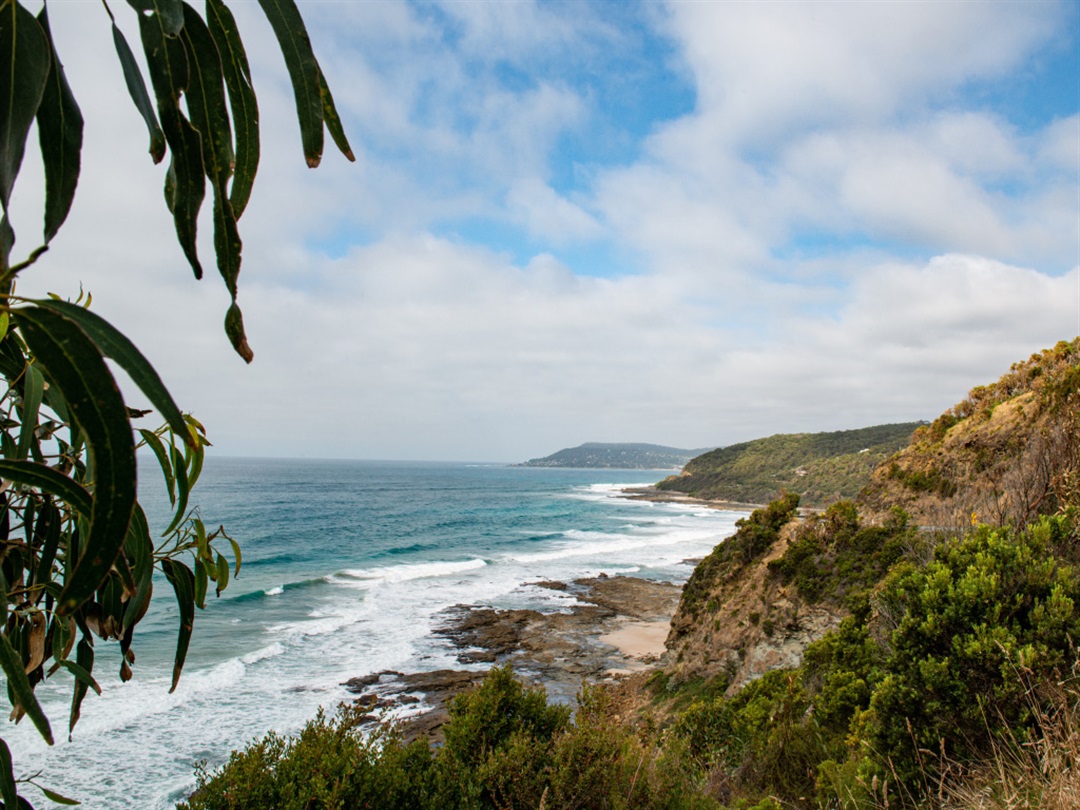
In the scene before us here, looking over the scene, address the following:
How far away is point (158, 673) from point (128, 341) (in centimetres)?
→ 1960

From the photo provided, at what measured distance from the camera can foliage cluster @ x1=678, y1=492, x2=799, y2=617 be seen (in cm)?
1347

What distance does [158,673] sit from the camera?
16.4 meters

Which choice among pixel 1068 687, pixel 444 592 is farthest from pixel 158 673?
pixel 1068 687

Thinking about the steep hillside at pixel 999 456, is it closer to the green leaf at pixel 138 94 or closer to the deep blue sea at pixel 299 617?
the green leaf at pixel 138 94

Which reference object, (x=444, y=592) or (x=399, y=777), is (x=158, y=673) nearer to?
(x=444, y=592)

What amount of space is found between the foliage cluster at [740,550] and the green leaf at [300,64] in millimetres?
13262

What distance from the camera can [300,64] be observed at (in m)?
1.17

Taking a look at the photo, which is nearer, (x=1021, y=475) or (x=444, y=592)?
(x=1021, y=475)

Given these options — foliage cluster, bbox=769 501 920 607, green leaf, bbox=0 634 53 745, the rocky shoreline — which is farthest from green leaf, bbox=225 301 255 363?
the rocky shoreline

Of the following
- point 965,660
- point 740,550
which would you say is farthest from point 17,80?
point 740,550

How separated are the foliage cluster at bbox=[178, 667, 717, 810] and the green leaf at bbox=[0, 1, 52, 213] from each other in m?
3.77

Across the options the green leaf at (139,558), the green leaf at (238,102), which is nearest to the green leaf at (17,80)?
the green leaf at (238,102)

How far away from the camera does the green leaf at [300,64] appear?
1.16 metres

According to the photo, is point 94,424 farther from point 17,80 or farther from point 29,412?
point 29,412
